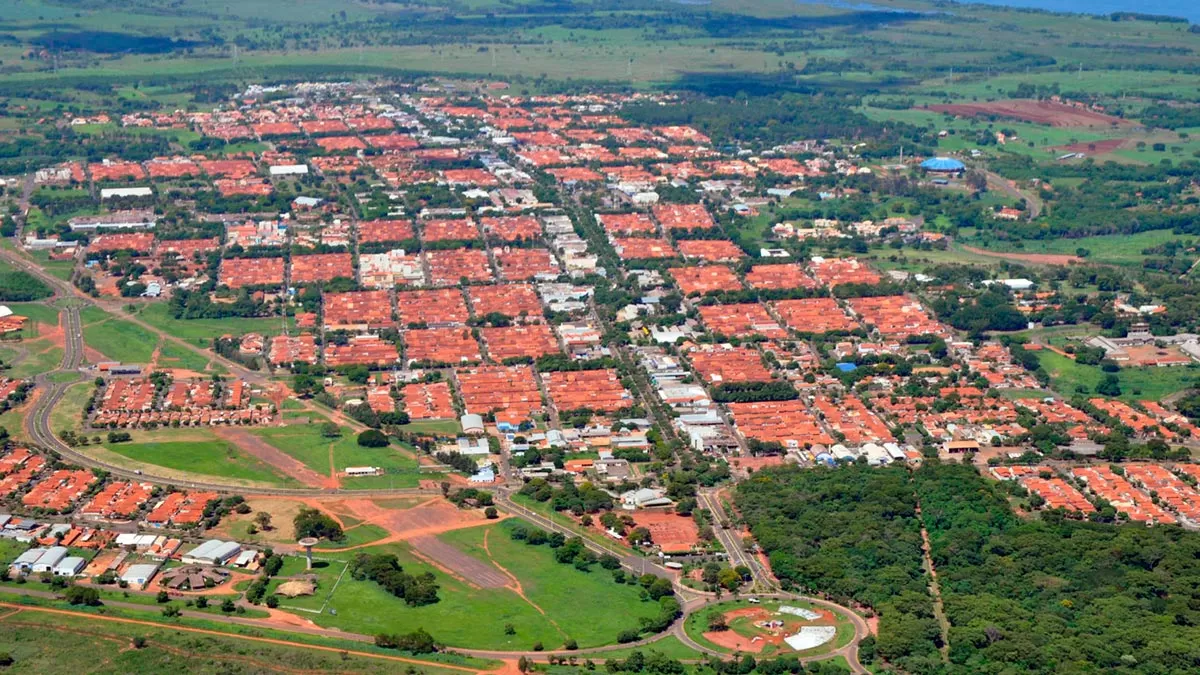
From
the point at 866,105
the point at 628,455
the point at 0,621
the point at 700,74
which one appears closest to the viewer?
the point at 0,621

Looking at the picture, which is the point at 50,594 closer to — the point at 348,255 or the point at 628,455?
the point at 628,455

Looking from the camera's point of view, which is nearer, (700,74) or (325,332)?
(325,332)

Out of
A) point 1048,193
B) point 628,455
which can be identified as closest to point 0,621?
point 628,455

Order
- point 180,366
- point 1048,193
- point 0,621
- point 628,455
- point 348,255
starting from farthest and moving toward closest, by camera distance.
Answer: point 1048,193, point 348,255, point 180,366, point 628,455, point 0,621

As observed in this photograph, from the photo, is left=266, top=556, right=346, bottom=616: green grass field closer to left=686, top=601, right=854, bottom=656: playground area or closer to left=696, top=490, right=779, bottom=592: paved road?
left=686, top=601, right=854, bottom=656: playground area

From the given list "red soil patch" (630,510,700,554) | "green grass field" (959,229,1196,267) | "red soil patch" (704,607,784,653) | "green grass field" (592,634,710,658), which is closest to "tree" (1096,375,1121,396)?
"green grass field" (959,229,1196,267)

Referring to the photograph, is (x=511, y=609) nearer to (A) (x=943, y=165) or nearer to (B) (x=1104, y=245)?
(B) (x=1104, y=245)

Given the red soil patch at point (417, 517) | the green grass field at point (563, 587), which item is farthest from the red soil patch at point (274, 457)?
the green grass field at point (563, 587)
